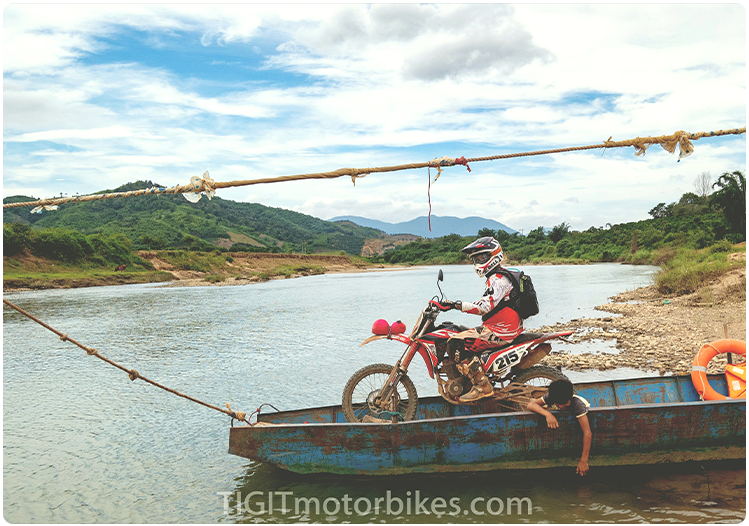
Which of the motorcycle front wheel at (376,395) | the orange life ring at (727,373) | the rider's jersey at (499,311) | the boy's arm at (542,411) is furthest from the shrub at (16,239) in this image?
the orange life ring at (727,373)

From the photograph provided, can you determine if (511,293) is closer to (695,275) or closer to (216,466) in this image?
(216,466)

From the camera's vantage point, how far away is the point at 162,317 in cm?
2512

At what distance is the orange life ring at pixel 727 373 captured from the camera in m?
6.29

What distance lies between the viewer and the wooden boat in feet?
18.5

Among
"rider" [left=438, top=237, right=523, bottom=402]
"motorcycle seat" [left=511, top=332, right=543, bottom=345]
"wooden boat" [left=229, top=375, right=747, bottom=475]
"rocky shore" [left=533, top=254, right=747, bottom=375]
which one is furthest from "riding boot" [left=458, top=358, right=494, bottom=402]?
"rocky shore" [left=533, top=254, right=747, bottom=375]

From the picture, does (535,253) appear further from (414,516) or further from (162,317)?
(414,516)

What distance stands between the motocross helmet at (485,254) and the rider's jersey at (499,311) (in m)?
0.11

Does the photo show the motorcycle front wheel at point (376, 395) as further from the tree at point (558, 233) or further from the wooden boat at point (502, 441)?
the tree at point (558, 233)

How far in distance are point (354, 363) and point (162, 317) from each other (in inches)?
577

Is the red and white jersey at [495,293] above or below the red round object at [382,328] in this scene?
above

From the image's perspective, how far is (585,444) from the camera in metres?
5.70

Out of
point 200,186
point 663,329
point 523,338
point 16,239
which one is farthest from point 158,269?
point 523,338

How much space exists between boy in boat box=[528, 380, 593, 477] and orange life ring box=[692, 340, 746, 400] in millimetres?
1868

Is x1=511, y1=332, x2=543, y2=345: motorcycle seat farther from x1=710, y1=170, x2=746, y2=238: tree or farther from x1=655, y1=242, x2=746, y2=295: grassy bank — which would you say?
x1=710, y1=170, x2=746, y2=238: tree
